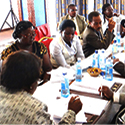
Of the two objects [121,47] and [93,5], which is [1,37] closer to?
[93,5]

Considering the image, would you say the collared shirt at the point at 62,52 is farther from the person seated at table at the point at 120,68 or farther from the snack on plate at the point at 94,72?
the person seated at table at the point at 120,68

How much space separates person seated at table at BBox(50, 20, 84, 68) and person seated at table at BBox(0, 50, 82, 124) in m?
1.27

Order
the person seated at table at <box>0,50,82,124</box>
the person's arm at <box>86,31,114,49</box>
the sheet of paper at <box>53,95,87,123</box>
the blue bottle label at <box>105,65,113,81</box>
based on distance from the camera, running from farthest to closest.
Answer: the person's arm at <box>86,31,114,49</box>, the blue bottle label at <box>105,65,113,81</box>, the sheet of paper at <box>53,95,87,123</box>, the person seated at table at <box>0,50,82,124</box>

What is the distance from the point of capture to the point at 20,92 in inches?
39.6

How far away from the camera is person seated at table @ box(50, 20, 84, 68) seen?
2.30 meters


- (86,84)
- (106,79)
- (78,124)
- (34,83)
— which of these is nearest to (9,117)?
(34,83)

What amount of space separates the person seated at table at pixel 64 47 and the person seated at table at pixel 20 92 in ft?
4.18

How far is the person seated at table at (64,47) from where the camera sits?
2.30m

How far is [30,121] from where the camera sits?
960 mm

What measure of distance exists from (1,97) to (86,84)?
34.6 inches

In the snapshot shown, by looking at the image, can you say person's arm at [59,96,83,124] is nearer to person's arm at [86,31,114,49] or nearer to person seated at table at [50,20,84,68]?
person seated at table at [50,20,84,68]

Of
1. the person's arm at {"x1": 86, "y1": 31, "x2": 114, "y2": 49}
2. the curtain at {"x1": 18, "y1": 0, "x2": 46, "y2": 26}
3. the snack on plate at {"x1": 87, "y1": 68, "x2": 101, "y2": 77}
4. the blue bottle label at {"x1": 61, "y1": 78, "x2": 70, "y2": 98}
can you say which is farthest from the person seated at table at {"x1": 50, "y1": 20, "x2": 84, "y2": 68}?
the curtain at {"x1": 18, "y1": 0, "x2": 46, "y2": 26}

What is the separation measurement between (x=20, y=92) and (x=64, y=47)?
1.46 m

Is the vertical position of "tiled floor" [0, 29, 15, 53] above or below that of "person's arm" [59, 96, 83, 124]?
below
